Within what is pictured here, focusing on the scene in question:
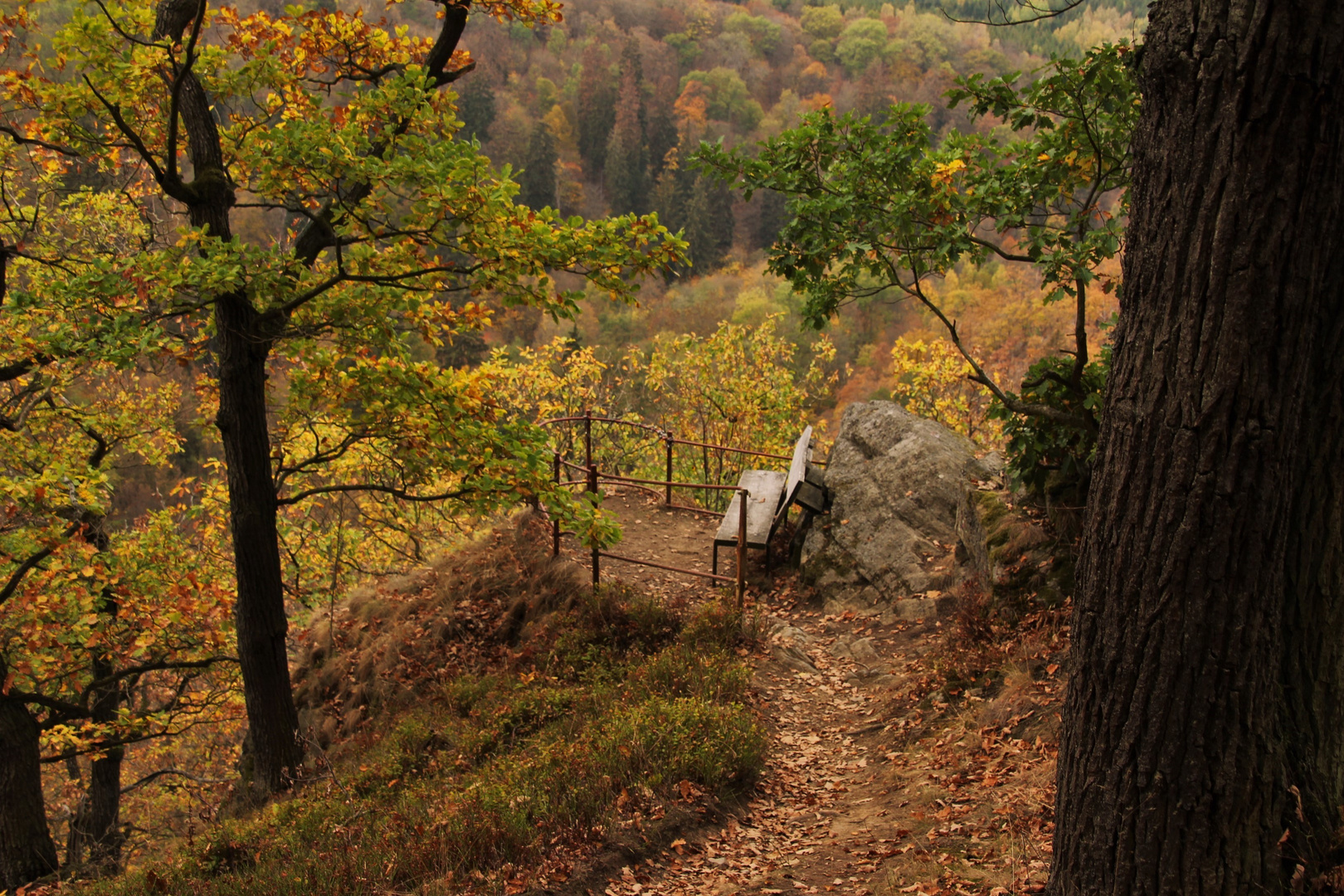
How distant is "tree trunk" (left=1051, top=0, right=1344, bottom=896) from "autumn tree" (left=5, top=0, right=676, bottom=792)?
4.26m

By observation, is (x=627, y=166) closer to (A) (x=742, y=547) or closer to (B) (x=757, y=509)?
(B) (x=757, y=509)

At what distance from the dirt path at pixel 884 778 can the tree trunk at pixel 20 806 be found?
681 cm

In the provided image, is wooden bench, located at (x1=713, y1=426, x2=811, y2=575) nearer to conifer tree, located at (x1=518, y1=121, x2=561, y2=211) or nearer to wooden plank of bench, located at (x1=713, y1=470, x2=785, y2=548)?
wooden plank of bench, located at (x1=713, y1=470, x2=785, y2=548)

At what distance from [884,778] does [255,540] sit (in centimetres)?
561

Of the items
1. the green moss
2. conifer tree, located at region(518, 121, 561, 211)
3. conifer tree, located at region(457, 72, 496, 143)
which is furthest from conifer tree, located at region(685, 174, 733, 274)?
the green moss

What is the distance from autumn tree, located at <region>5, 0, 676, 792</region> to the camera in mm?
6059

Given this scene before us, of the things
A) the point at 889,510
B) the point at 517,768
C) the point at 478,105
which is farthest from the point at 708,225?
the point at 517,768

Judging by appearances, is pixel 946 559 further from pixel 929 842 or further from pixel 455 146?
pixel 455 146

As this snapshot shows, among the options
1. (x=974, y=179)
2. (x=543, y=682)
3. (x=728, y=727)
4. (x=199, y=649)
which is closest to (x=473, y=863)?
(x=728, y=727)

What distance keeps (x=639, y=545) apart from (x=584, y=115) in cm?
7565

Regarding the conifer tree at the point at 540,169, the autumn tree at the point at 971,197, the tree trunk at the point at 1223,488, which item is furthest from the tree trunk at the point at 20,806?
the conifer tree at the point at 540,169

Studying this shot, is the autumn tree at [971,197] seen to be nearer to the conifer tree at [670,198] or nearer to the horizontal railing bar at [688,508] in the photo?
the horizontal railing bar at [688,508]

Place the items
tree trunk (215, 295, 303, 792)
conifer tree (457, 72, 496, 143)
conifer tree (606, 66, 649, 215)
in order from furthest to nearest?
conifer tree (606, 66, 649, 215) → conifer tree (457, 72, 496, 143) → tree trunk (215, 295, 303, 792)

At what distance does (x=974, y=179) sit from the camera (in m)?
6.88
